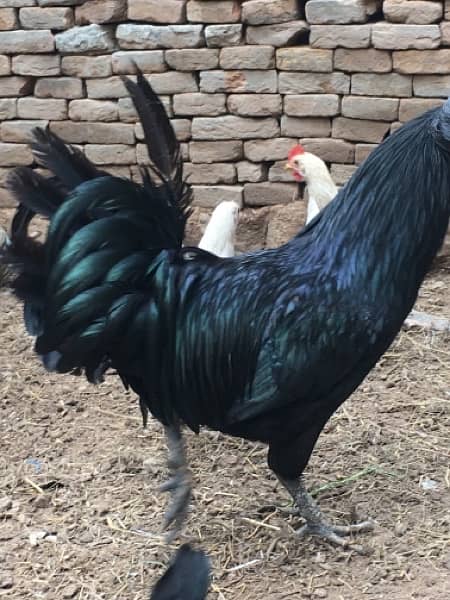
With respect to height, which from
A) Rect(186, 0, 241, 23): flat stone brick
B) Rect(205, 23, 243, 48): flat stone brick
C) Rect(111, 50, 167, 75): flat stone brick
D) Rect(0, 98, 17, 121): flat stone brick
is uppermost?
Rect(186, 0, 241, 23): flat stone brick

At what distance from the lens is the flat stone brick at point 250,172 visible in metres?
6.32

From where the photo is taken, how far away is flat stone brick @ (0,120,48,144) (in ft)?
21.5

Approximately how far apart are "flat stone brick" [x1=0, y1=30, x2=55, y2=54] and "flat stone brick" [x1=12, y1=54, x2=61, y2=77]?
1.8 inches

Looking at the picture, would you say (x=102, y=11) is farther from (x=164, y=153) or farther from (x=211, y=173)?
(x=164, y=153)

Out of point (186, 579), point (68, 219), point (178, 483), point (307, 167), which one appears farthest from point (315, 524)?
point (307, 167)

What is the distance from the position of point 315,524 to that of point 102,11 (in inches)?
170

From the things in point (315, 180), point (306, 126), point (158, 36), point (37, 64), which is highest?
point (158, 36)

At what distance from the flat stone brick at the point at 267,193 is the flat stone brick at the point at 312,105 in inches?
22.9

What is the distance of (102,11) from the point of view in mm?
6078

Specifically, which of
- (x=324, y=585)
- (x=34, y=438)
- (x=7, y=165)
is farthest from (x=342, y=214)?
(x=7, y=165)

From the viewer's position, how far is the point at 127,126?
6.36 meters

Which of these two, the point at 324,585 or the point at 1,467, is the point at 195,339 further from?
the point at 1,467

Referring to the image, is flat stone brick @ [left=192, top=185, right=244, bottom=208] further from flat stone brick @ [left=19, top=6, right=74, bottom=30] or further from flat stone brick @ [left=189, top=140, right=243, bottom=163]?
flat stone brick @ [left=19, top=6, right=74, bottom=30]

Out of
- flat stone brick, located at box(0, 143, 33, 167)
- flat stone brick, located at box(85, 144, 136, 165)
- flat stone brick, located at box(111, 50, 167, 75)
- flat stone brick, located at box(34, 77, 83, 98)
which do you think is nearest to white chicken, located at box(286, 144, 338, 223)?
flat stone brick, located at box(111, 50, 167, 75)
